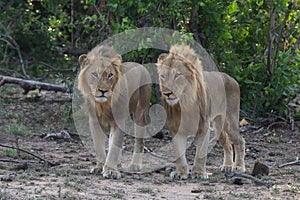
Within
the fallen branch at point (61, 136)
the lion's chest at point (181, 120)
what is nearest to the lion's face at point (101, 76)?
the lion's chest at point (181, 120)

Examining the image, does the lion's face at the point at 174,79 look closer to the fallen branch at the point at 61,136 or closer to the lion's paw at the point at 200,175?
the lion's paw at the point at 200,175

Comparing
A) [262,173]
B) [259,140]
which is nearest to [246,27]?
[259,140]

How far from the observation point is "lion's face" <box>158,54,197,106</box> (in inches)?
231

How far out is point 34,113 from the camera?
9.27m

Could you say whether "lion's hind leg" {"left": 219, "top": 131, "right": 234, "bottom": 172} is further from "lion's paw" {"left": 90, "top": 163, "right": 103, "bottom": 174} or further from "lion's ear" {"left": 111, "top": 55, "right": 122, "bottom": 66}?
"lion's ear" {"left": 111, "top": 55, "right": 122, "bottom": 66}

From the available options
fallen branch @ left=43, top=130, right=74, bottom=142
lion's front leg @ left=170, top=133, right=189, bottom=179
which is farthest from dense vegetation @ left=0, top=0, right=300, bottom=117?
lion's front leg @ left=170, top=133, right=189, bottom=179

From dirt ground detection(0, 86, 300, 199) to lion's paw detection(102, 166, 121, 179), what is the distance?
54mm

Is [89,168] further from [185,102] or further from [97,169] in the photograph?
[185,102]

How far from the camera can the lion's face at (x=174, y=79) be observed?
586cm

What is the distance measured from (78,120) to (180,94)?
9.08 ft

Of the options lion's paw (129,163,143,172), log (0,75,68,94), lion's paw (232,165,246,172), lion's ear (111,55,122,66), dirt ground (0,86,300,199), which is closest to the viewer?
dirt ground (0,86,300,199)

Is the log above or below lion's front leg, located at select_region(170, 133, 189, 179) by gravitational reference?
above

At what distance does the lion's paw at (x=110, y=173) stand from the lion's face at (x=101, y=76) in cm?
57

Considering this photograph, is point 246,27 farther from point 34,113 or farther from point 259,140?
point 34,113
